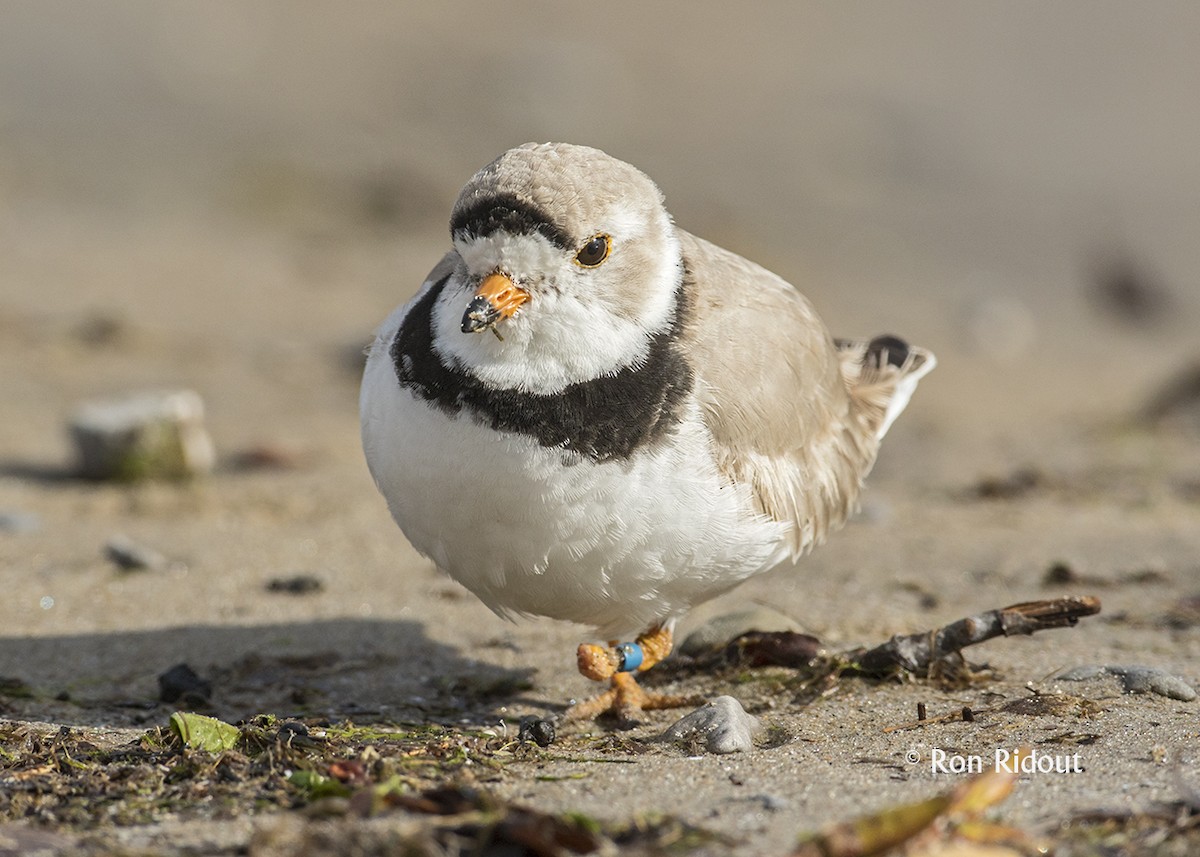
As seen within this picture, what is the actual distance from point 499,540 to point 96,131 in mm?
9981

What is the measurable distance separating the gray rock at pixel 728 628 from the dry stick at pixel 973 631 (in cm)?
48

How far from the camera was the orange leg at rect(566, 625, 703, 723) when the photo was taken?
4.24 meters

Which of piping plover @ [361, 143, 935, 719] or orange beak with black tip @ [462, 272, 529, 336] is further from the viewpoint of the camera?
piping plover @ [361, 143, 935, 719]

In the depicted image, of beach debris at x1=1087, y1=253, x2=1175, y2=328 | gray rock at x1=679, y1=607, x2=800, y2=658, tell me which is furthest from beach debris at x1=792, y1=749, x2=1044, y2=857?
beach debris at x1=1087, y1=253, x2=1175, y2=328

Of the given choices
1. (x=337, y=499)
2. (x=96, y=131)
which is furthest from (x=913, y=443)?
(x=96, y=131)

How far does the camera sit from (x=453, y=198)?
39.1 ft

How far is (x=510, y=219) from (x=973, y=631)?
71.8 inches

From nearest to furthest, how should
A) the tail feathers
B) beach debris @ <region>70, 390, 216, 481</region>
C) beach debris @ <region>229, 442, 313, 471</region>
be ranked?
the tail feathers
beach debris @ <region>70, 390, 216, 481</region>
beach debris @ <region>229, 442, 313, 471</region>

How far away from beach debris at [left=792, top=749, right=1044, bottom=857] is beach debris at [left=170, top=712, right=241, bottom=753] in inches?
60.8

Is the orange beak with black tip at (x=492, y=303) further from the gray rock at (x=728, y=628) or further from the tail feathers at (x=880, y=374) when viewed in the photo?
the tail feathers at (x=880, y=374)

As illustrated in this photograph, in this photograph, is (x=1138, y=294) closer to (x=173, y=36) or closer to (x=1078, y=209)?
(x=1078, y=209)

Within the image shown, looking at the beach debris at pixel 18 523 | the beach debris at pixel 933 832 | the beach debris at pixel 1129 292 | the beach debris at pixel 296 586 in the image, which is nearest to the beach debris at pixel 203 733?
the beach debris at pixel 933 832

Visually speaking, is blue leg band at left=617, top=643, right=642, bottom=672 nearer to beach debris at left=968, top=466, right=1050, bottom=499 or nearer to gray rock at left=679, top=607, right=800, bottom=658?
gray rock at left=679, top=607, right=800, bottom=658

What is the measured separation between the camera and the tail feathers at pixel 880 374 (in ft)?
17.2
